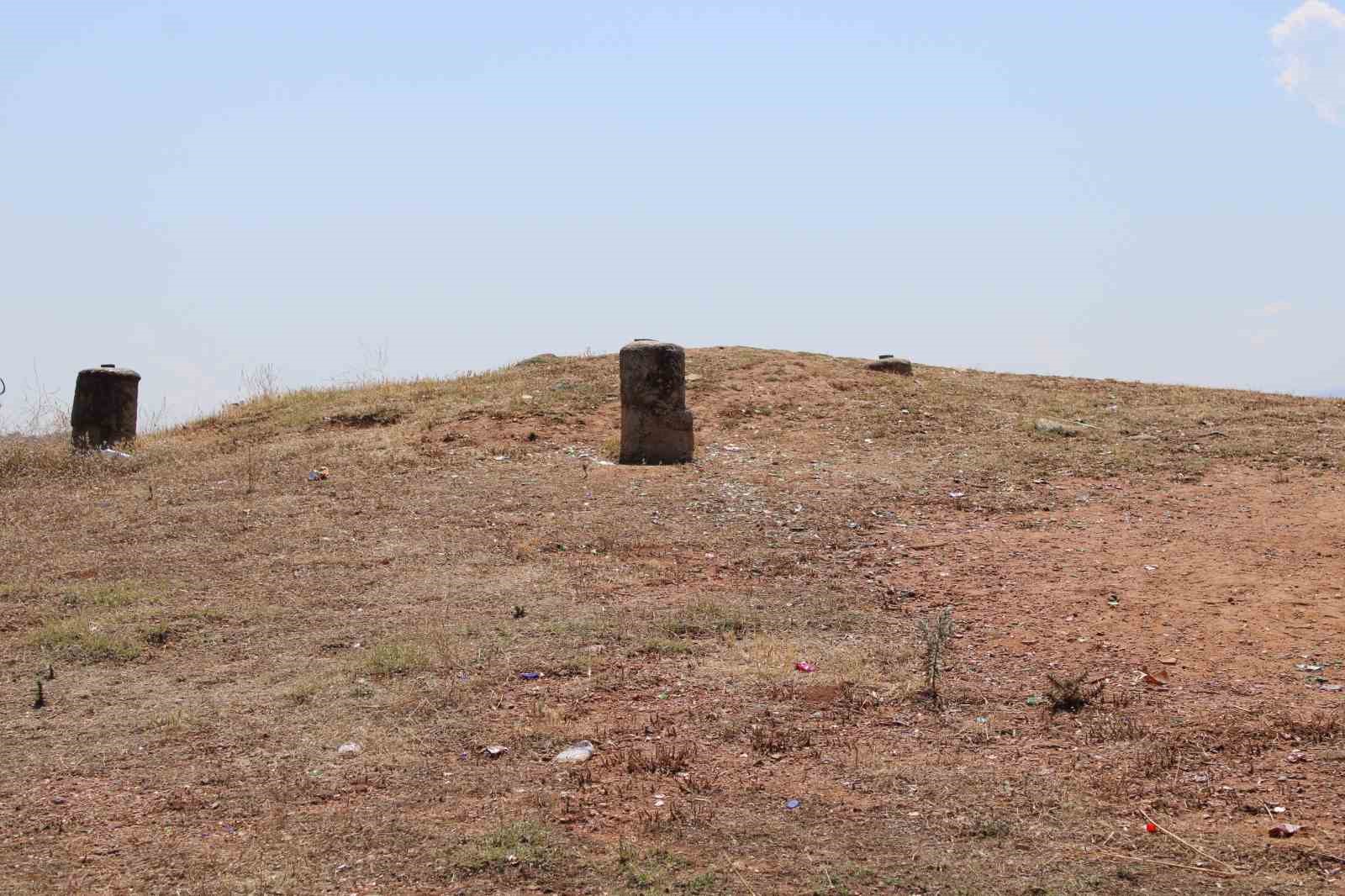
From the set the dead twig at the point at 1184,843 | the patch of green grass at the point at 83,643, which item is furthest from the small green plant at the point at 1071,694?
the patch of green grass at the point at 83,643

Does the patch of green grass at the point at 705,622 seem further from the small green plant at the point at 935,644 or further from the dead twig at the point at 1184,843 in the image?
the dead twig at the point at 1184,843

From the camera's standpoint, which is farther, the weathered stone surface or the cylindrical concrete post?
the weathered stone surface

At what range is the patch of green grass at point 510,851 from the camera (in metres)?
4.02

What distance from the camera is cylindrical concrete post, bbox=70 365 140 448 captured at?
11.9 meters

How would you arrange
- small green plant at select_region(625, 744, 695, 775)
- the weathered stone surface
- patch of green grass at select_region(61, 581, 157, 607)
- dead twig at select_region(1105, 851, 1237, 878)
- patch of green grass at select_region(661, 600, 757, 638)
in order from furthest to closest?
the weathered stone surface → patch of green grass at select_region(61, 581, 157, 607) → patch of green grass at select_region(661, 600, 757, 638) → small green plant at select_region(625, 744, 695, 775) → dead twig at select_region(1105, 851, 1237, 878)

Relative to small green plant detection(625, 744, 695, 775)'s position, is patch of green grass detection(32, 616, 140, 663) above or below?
below

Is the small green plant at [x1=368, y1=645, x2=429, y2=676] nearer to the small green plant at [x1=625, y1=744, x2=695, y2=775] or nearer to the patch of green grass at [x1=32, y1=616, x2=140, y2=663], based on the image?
the patch of green grass at [x1=32, y1=616, x2=140, y2=663]

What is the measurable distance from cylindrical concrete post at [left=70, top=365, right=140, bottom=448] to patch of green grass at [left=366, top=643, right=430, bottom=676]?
7.10 m

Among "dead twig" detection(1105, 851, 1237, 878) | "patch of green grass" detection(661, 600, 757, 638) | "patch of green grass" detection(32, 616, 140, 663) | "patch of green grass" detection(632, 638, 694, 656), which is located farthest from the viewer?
"patch of green grass" detection(661, 600, 757, 638)

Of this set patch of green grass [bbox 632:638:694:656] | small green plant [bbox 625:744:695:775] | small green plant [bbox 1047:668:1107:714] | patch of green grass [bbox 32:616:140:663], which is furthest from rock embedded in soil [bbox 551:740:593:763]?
patch of green grass [bbox 32:616:140:663]

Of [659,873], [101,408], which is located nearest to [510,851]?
[659,873]

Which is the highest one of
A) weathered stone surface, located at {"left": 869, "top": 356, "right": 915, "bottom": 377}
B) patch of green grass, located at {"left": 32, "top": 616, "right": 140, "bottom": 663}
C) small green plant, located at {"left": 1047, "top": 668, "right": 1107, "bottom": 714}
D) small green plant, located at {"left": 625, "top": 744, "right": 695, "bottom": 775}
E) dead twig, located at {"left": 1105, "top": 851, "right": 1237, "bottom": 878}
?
weathered stone surface, located at {"left": 869, "top": 356, "right": 915, "bottom": 377}

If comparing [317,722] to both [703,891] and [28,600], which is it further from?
[28,600]

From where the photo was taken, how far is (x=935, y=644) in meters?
5.78
